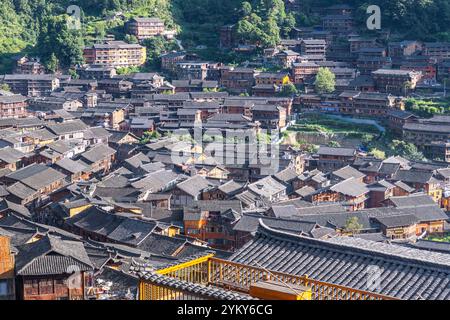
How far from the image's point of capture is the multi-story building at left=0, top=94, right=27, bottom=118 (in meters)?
36.5

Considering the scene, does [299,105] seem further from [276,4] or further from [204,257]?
[204,257]

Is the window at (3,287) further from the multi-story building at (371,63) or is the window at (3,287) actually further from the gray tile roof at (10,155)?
the multi-story building at (371,63)

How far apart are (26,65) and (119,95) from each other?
702 cm

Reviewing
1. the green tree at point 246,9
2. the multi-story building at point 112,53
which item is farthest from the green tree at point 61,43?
the green tree at point 246,9

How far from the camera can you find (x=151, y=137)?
34.1 metres

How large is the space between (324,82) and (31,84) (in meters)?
17.5

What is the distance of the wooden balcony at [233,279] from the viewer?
5.92 m

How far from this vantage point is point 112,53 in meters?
44.4

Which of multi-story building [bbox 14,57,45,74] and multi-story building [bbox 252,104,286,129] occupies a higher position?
multi-story building [bbox 14,57,45,74]

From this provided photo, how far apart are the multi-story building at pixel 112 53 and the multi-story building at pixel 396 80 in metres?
15.7

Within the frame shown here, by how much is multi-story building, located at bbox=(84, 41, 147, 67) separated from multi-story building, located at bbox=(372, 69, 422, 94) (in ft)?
51.5

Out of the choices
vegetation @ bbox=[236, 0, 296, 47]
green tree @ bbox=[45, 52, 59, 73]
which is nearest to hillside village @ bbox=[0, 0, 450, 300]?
green tree @ bbox=[45, 52, 59, 73]

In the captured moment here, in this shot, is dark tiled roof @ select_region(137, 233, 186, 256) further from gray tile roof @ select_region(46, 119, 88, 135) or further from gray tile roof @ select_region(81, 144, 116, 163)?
gray tile roof @ select_region(46, 119, 88, 135)

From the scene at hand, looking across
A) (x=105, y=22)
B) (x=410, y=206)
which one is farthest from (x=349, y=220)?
(x=105, y=22)
